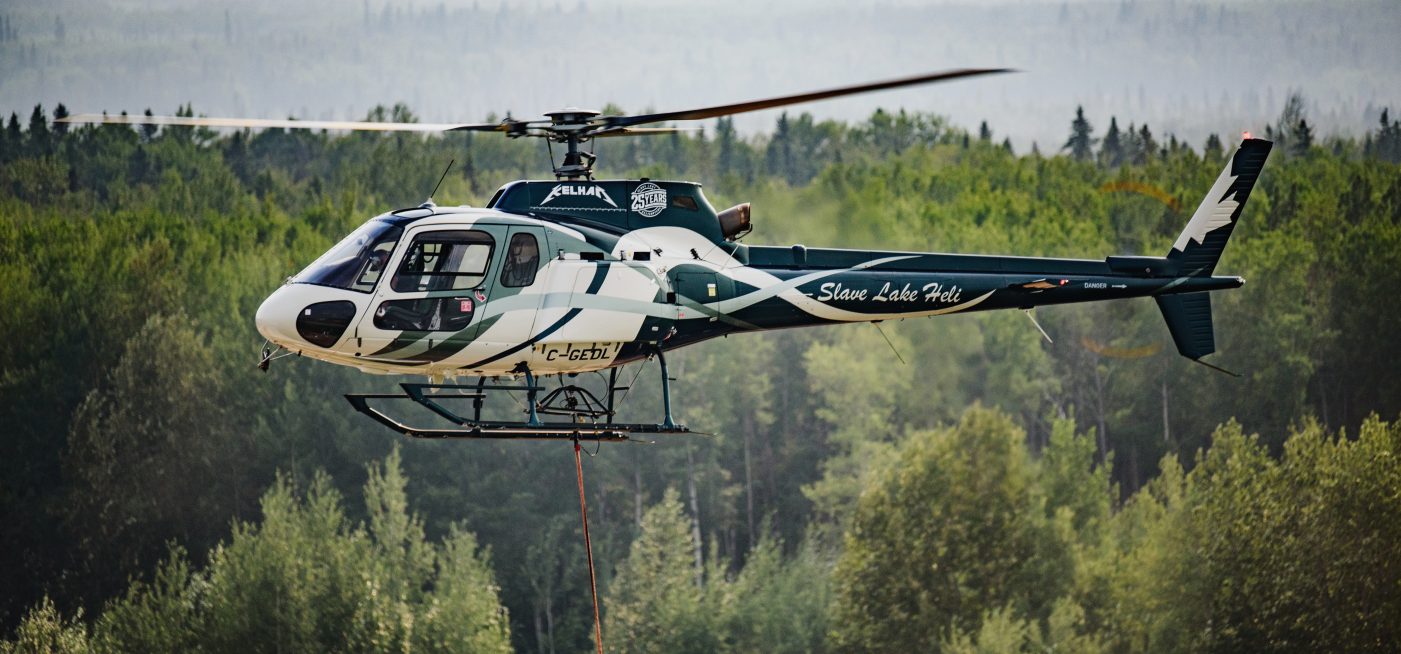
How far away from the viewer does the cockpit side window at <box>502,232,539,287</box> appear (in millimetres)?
16859

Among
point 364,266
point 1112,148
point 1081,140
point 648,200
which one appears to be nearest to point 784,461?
point 1112,148

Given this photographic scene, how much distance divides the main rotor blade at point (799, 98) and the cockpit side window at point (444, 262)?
169cm

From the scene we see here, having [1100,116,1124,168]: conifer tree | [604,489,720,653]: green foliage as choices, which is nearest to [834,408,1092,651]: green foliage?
[604,489,720,653]: green foliage

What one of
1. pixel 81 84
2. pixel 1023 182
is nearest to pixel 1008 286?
pixel 1023 182

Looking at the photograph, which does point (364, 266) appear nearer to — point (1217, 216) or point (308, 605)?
point (1217, 216)

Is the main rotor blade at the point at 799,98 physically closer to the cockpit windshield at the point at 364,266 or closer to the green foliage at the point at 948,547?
the cockpit windshield at the point at 364,266

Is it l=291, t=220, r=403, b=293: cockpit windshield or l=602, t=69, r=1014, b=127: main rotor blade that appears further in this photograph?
l=291, t=220, r=403, b=293: cockpit windshield

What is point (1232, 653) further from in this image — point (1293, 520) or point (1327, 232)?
point (1327, 232)

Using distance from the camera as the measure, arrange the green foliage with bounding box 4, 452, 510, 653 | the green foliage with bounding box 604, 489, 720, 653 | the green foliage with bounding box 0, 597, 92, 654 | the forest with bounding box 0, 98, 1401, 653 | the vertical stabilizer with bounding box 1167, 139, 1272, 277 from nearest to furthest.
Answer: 1. the vertical stabilizer with bounding box 1167, 139, 1272, 277
2. the forest with bounding box 0, 98, 1401, 653
3. the green foliage with bounding box 4, 452, 510, 653
4. the green foliage with bounding box 604, 489, 720, 653
5. the green foliage with bounding box 0, 597, 92, 654

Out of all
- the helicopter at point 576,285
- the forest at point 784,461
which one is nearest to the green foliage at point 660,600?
the forest at point 784,461

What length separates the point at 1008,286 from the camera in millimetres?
18594

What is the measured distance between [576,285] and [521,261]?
1.86 ft

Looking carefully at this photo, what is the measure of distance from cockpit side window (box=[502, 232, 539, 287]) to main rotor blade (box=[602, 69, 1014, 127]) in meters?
1.32

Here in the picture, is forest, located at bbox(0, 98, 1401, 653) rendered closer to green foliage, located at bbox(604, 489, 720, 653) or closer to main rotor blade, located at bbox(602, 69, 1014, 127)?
green foliage, located at bbox(604, 489, 720, 653)
